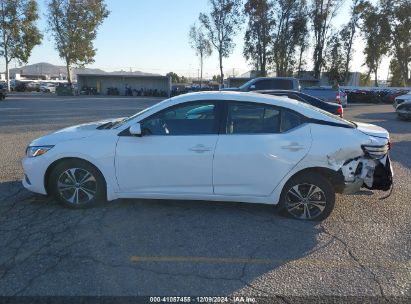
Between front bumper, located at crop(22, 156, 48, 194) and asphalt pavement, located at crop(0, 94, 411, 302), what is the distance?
284 mm

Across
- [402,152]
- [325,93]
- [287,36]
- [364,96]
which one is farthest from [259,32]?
[402,152]

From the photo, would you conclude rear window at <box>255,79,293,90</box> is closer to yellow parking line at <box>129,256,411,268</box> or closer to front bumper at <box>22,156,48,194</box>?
front bumper at <box>22,156,48,194</box>

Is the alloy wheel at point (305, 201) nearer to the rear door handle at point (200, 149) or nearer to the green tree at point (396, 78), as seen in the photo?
the rear door handle at point (200, 149)

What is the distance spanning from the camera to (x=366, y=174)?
187 inches

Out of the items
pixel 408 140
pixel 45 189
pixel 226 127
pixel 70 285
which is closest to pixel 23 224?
pixel 45 189

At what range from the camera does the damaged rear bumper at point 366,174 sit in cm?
462

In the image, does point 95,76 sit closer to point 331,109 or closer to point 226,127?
point 331,109

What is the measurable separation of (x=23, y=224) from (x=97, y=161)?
44.8 inches

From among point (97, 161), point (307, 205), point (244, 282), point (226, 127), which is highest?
point (226, 127)

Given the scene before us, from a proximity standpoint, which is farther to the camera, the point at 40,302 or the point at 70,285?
the point at 70,285

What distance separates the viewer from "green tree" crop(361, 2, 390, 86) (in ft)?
157

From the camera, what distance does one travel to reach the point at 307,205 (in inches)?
184

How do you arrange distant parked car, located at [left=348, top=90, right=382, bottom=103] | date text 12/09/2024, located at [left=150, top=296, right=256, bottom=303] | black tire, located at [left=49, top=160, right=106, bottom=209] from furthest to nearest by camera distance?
distant parked car, located at [left=348, top=90, right=382, bottom=103] → black tire, located at [left=49, top=160, right=106, bottom=209] → date text 12/09/2024, located at [left=150, top=296, right=256, bottom=303]

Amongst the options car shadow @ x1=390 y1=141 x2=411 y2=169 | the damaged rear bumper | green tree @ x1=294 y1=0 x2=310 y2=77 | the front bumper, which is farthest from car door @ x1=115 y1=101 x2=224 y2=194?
green tree @ x1=294 y1=0 x2=310 y2=77
